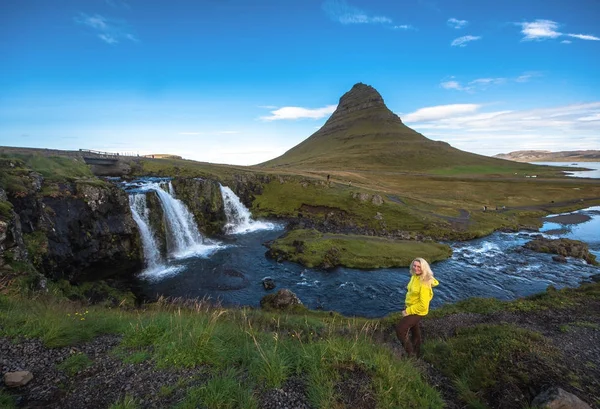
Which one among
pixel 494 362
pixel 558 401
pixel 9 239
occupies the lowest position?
pixel 494 362

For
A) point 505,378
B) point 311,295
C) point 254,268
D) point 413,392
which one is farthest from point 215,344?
point 254,268

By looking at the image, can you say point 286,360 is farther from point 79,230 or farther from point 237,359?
point 79,230

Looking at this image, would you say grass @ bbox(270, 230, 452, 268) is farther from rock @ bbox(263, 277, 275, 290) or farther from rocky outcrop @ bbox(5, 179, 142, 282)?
rocky outcrop @ bbox(5, 179, 142, 282)

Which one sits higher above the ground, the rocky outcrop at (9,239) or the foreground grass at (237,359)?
the rocky outcrop at (9,239)

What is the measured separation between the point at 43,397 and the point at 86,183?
1251 inches

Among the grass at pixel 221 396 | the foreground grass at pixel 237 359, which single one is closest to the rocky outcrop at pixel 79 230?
the foreground grass at pixel 237 359

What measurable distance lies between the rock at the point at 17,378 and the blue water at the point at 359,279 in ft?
62.6

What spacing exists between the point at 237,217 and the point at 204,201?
7.13 m

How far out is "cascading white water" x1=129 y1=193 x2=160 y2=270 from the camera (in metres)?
34.5

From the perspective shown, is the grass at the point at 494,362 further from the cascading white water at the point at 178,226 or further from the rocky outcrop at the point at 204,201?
the rocky outcrop at the point at 204,201

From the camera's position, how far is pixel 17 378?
6.84 m

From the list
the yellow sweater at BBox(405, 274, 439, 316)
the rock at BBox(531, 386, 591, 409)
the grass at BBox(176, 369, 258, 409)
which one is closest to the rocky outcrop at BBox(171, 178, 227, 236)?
the yellow sweater at BBox(405, 274, 439, 316)

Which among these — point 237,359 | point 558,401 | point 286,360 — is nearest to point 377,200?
point 558,401

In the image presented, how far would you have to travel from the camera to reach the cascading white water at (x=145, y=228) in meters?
34.5
